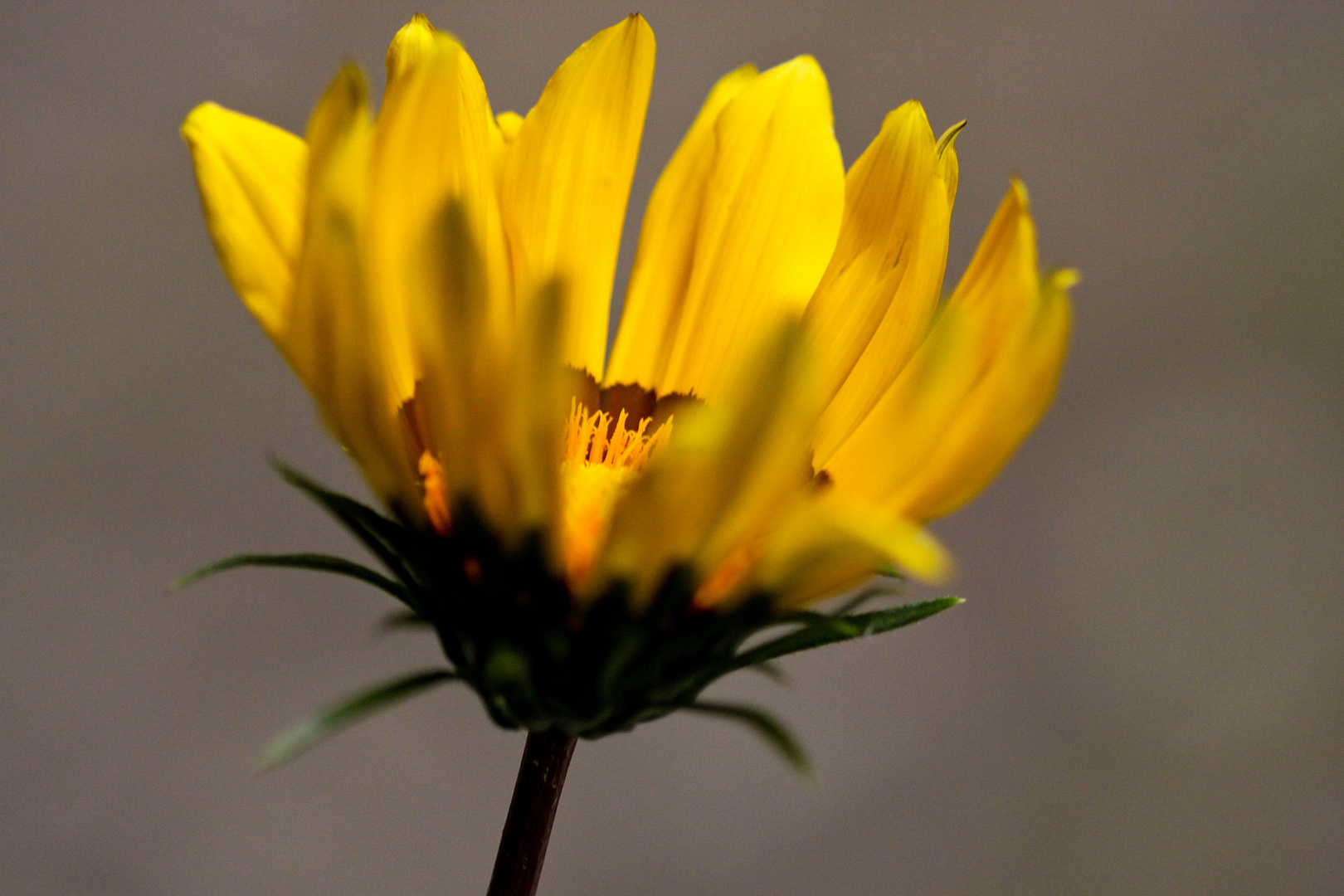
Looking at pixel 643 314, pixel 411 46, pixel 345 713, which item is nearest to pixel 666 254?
pixel 643 314

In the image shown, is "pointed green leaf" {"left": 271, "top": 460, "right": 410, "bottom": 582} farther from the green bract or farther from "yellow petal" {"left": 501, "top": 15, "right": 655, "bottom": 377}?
"yellow petal" {"left": 501, "top": 15, "right": 655, "bottom": 377}

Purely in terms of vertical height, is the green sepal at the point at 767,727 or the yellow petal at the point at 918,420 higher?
the yellow petal at the point at 918,420

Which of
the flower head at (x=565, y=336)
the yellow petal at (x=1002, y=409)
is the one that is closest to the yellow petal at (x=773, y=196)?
the flower head at (x=565, y=336)

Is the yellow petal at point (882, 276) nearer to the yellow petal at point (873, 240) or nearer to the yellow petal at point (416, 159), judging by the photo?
the yellow petal at point (873, 240)

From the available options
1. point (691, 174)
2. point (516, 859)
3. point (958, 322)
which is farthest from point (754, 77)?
point (516, 859)

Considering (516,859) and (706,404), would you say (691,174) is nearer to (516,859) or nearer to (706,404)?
(706,404)

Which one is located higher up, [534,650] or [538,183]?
[538,183]

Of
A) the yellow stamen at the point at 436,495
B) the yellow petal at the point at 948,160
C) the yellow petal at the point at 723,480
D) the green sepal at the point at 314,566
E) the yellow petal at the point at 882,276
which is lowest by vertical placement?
the green sepal at the point at 314,566
